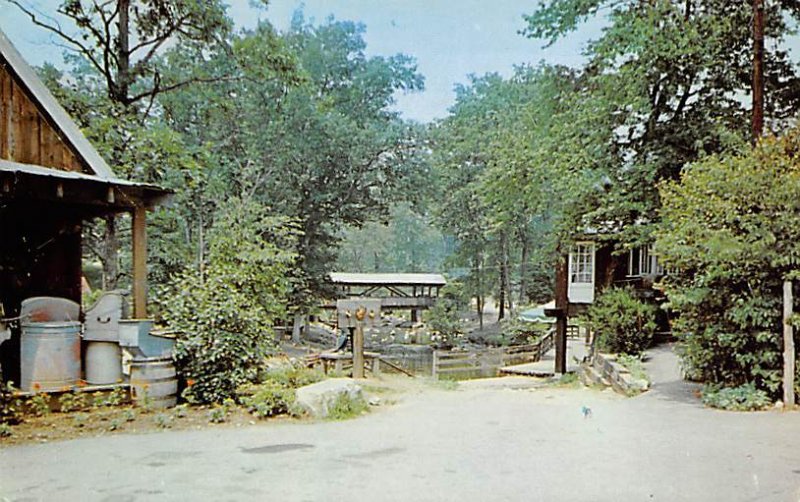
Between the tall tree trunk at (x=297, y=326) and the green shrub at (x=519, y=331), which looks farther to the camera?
the green shrub at (x=519, y=331)

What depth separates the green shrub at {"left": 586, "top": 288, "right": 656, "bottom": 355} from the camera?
9641mm

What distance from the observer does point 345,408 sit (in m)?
5.15

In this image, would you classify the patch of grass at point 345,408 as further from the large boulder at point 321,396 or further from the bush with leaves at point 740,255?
the bush with leaves at point 740,255

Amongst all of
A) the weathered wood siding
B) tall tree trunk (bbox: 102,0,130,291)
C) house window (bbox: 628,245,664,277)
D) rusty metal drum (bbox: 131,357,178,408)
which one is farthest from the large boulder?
house window (bbox: 628,245,664,277)

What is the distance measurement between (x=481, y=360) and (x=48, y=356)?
1098cm

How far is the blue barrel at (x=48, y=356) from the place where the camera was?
202 inches

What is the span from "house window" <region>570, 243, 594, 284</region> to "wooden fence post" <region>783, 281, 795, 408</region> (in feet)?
27.4

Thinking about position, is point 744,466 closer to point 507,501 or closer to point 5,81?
point 507,501

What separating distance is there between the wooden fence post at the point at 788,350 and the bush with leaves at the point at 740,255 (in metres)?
0.09

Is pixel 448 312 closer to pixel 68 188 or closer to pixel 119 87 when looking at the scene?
pixel 119 87

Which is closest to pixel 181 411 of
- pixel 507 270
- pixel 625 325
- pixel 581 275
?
pixel 625 325

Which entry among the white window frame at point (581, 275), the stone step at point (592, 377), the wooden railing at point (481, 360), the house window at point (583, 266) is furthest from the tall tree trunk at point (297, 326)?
the stone step at point (592, 377)

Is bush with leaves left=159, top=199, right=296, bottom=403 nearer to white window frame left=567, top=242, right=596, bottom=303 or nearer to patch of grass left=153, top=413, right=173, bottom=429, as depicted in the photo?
patch of grass left=153, top=413, right=173, bottom=429

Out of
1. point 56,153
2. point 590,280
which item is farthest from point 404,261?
point 56,153
